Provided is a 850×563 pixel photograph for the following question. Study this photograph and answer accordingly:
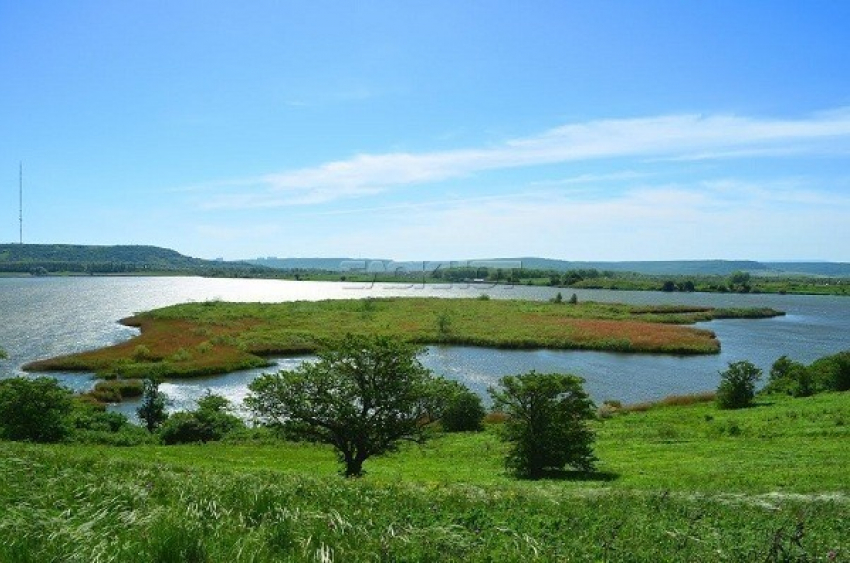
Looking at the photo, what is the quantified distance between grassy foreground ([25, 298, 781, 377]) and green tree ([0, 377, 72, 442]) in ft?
67.9

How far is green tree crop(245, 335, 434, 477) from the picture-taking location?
20391 millimetres

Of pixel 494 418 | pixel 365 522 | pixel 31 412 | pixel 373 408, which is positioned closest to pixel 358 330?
pixel 494 418

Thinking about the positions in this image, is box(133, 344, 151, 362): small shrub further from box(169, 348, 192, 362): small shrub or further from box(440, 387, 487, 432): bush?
box(440, 387, 487, 432): bush

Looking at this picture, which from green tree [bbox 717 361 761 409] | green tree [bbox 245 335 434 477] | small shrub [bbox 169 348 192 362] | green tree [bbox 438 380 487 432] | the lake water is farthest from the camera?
small shrub [bbox 169 348 192 362]

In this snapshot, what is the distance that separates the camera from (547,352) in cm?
7531

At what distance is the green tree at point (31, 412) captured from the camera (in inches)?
1096

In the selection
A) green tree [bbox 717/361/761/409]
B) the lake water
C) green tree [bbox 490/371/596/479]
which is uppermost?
green tree [bbox 490/371/596/479]

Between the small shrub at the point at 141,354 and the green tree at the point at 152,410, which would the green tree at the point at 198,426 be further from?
the small shrub at the point at 141,354

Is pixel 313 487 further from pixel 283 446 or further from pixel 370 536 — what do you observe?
pixel 283 446

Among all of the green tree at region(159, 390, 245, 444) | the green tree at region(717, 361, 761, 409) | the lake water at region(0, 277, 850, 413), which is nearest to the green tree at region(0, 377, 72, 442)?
the green tree at region(159, 390, 245, 444)

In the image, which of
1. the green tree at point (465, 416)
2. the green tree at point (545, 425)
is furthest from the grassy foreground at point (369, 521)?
the green tree at point (465, 416)

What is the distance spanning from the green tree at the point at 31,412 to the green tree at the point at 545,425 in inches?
812

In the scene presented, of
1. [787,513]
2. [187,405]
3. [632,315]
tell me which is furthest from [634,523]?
[632,315]

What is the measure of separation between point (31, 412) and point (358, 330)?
183 ft
